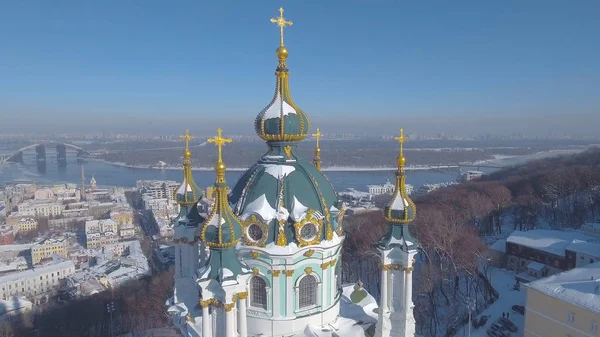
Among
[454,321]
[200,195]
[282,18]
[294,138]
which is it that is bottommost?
[454,321]

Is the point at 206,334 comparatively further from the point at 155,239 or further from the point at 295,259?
the point at 155,239

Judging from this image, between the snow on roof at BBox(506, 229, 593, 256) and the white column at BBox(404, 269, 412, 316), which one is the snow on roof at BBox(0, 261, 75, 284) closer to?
the white column at BBox(404, 269, 412, 316)

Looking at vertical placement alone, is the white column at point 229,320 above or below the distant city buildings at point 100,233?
above

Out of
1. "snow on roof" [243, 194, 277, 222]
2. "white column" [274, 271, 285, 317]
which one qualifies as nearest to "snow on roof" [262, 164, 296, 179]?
"snow on roof" [243, 194, 277, 222]

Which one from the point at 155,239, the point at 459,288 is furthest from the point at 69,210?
the point at 459,288

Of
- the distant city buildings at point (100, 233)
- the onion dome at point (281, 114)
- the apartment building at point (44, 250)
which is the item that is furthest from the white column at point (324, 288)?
the distant city buildings at point (100, 233)

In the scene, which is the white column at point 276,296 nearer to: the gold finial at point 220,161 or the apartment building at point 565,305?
the gold finial at point 220,161

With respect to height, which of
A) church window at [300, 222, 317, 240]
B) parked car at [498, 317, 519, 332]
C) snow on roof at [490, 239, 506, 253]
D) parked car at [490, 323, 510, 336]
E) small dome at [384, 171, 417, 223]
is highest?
small dome at [384, 171, 417, 223]
